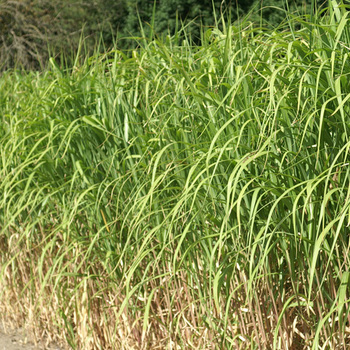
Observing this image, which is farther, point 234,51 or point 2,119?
point 2,119

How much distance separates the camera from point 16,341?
335 cm

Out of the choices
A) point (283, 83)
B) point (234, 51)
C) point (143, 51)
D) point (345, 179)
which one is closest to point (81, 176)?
point (143, 51)

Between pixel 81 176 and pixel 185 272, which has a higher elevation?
pixel 81 176

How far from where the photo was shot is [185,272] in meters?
2.20

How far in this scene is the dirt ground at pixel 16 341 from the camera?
3.21 m

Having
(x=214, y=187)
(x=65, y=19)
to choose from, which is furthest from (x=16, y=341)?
(x=65, y=19)

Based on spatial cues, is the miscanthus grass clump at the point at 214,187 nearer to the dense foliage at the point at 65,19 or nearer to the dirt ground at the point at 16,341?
the dirt ground at the point at 16,341

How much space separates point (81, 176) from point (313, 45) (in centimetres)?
127

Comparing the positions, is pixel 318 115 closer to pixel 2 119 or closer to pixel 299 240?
pixel 299 240

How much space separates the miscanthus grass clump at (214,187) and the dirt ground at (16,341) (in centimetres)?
13

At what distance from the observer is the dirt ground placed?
3207mm

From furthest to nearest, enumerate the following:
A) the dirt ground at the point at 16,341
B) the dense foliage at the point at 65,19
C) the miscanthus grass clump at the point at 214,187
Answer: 1. the dense foliage at the point at 65,19
2. the dirt ground at the point at 16,341
3. the miscanthus grass clump at the point at 214,187

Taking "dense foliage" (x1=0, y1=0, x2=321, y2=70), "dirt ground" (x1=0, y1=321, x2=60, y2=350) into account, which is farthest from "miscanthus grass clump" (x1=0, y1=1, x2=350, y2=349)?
"dense foliage" (x1=0, y1=0, x2=321, y2=70)

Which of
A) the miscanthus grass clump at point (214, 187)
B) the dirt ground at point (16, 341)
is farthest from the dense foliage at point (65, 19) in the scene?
the miscanthus grass clump at point (214, 187)
